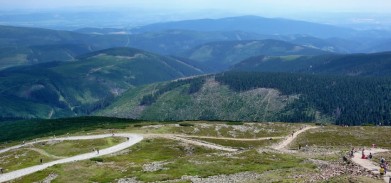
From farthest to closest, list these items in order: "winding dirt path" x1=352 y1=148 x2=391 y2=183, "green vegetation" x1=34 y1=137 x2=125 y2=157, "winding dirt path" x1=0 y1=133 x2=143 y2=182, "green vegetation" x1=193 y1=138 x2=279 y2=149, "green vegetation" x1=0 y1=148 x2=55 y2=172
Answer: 1. "green vegetation" x1=193 y1=138 x2=279 y2=149
2. "green vegetation" x1=34 y1=137 x2=125 y2=157
3. "green vegetation" x1=0 y1=148 x2=55 y2=172
4. "winding dirt path" x1=0 y1=133 x2=143 y2=182
5. "winding dirt path" x1=352 y1=148 x2=391 y2=183

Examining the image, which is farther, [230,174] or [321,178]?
[230,174]

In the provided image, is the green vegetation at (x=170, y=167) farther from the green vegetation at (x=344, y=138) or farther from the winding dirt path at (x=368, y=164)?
the green vegetation at (x=344, y=138)

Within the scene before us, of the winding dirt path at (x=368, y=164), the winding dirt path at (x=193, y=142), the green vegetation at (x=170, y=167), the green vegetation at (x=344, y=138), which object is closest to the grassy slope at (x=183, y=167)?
the green vegetation at (x=170, y=167)

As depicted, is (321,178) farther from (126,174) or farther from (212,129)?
(212,129)

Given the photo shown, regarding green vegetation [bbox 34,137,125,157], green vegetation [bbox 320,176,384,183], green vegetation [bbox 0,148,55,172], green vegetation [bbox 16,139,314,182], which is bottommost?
green vegetation [bbox 0,148,55,172]

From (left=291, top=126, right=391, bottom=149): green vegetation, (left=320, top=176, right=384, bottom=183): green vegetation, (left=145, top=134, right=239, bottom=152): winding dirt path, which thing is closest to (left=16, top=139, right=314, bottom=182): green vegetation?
(left=320, top=176, right=384, bottom=183): green vegetation

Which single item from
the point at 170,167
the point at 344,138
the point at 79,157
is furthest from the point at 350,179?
the point at 344,138

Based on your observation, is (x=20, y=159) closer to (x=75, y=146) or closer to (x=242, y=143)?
(x=75, y=146)

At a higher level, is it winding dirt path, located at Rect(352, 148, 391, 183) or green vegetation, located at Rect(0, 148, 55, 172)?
winding dirt path, located at Rect(352, 148, 391, 183)

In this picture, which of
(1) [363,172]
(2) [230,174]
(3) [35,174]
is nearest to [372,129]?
(1) [363,172]

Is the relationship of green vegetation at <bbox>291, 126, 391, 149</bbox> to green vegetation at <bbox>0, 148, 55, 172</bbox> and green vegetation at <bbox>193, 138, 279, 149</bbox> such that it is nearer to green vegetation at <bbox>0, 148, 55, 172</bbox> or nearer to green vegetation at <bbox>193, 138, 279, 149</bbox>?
green vegetation at <bbox>193, 138, 279, 149</bbox>

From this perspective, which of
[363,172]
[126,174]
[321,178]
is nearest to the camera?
[321,178]
